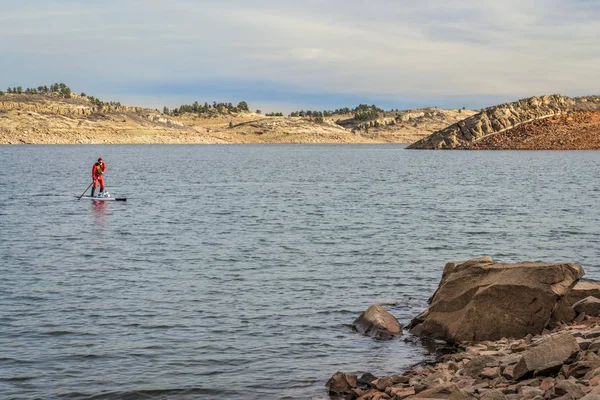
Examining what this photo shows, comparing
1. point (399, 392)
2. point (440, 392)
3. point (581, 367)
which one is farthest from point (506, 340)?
point (440, 392)

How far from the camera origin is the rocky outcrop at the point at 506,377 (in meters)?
11.9

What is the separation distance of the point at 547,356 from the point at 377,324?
7.41 metres

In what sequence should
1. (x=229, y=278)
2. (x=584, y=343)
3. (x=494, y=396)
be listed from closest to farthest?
1. (x=494, y=396)
2. (x=584, y=343)
3. (x=229, y=278)

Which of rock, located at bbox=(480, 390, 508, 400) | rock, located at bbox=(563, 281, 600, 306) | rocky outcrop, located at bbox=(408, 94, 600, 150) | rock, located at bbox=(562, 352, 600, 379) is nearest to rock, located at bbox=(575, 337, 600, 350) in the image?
rock, located at bbox=(562, 352, 600, 379)

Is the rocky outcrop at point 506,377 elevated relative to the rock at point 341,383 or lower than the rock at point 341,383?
elevated

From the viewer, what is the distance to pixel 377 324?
66.7 ft

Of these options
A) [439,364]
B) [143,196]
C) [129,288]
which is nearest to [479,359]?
[439,364]

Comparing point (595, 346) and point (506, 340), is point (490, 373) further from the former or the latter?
point (506, 340)

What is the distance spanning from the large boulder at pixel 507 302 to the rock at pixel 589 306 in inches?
24.4

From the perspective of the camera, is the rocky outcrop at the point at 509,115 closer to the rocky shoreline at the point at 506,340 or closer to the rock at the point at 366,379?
the rocky shoreline at the point at 506,340

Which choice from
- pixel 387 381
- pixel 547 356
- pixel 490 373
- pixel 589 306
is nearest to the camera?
pixel 547 356

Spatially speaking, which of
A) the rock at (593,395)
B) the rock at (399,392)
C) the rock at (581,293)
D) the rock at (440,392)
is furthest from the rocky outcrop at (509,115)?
the rock at (593,395)

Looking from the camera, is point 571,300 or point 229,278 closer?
point 571,300

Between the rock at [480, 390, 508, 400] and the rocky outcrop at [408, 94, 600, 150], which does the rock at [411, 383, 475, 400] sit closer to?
the rock at [480, 390, 508, 400]
